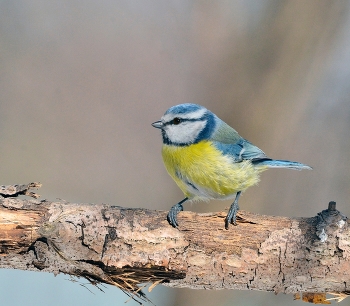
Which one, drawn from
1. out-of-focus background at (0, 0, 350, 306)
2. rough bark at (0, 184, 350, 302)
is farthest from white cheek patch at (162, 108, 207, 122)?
out-of-focus background at (0, 0, 350, 306)

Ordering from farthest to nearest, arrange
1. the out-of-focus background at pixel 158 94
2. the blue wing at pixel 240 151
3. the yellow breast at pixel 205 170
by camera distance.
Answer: the out-of-focus background at pixel 158 94 < the blue wing at pixel 240 151 < the yellow breast at pixel 205 170

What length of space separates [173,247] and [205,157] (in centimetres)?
64

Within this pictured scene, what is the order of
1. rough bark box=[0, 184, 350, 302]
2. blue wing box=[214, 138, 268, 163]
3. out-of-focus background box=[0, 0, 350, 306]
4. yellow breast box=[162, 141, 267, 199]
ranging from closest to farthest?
rough bark box=[0, 184, 350, 302] < yellow breast box=[162, 141, 267, 199] < blue wing box=[214, 138, 268, 163] < out-of-focus background box=[0, 0, 350, 306]

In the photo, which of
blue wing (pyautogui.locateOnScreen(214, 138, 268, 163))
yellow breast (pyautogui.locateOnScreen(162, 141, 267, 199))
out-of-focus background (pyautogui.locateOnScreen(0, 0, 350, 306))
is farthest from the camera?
out-of-focus background (pyautogui.locateOnScreen(0, 0, 350, 306))

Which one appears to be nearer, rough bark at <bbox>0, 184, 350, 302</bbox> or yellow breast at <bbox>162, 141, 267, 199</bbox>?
rough bark at <bbox>0, 184, 350, 302</bbox>

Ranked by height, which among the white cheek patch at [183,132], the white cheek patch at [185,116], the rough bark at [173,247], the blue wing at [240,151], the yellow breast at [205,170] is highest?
the white cheek patch at [185,116]

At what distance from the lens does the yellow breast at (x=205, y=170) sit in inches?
88.7

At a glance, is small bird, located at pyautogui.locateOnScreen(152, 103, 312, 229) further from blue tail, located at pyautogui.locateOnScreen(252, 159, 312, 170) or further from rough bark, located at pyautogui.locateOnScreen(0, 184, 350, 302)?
rough bark, located at pyautogui.locateOnScreen(0, 184, 350, 302)

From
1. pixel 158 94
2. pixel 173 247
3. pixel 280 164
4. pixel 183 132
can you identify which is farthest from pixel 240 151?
pixel 158 94

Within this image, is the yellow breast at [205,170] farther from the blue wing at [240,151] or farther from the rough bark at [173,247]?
the rough bark at [173,247]

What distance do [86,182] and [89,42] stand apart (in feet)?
4.89

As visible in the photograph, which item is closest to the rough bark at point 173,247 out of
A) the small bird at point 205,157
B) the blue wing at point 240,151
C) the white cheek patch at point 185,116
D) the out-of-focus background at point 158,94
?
the small bird at point 205,157

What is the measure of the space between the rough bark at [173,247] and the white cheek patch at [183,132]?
60 cm

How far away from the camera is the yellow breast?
2252 mm
